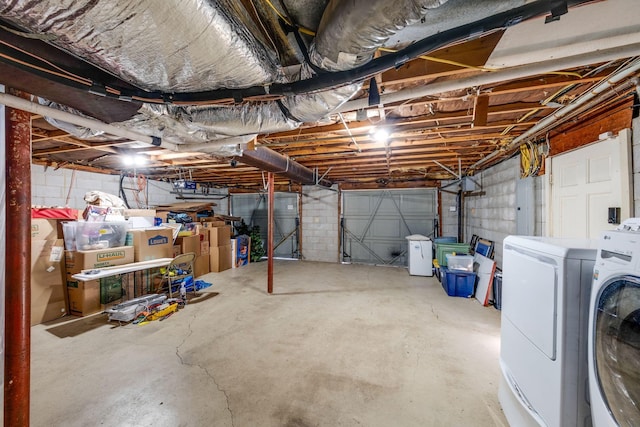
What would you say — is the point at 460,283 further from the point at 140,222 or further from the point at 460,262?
the point at 140,222

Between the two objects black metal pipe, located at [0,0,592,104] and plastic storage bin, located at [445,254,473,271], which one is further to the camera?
plastic storage bin, located at [445,254,473,271]

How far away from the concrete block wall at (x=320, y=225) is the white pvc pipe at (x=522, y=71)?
5383mm

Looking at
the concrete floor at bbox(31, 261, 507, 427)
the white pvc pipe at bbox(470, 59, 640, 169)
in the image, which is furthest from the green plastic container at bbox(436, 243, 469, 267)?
the white pvc pipe at bbox(470, 59, 640, 169)

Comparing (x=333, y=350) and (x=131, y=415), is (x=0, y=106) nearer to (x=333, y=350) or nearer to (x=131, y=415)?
(x=131, y=415)

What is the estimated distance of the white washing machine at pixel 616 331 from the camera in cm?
89

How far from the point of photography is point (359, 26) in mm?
854

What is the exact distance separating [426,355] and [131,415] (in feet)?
8.05

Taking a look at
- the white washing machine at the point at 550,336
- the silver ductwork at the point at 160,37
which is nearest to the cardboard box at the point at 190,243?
the silver ductwork at the point at 160,37

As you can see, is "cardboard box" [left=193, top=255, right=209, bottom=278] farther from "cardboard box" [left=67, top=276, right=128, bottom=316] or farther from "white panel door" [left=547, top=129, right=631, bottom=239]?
"white panel door" [left=547, top=129, right=631, bottom=239]

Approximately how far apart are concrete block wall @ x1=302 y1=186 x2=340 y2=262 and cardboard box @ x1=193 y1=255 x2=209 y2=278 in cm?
273

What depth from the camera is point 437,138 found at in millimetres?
3104

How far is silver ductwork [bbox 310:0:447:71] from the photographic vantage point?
2.57 feet

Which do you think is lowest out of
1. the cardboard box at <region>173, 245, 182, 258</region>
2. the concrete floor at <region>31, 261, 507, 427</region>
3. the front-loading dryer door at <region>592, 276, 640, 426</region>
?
the concrete floor at <region>31, 261, 507, 427</region>

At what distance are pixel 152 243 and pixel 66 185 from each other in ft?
7.67
